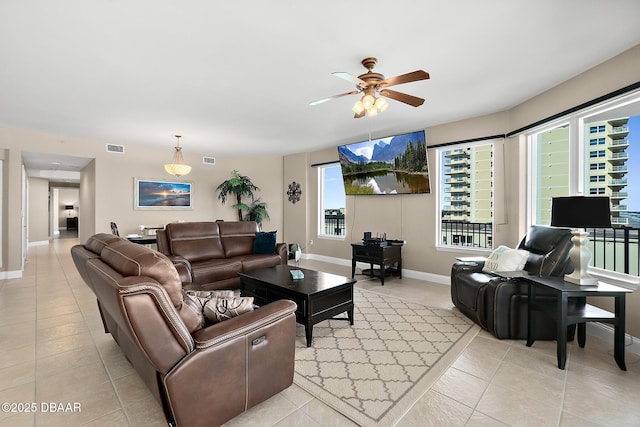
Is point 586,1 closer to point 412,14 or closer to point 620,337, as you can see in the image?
point 412,14

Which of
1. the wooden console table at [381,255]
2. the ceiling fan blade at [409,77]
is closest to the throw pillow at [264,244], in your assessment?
the wooden console table at [381,255]

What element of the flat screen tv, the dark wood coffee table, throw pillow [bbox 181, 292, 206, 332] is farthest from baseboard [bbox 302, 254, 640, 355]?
throw pillow [bbox 181, 292, 206, 332]

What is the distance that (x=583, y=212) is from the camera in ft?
8.14

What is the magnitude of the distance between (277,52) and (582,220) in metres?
2.97

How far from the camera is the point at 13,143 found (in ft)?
17.2

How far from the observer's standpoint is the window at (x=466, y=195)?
15.4ft

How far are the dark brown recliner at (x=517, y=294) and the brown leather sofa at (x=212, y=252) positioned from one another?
300 cm

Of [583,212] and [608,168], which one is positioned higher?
[608,168]

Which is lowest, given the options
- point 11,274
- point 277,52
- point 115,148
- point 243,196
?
point 11,274

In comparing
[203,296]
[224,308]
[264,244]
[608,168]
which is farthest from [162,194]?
[608,168]

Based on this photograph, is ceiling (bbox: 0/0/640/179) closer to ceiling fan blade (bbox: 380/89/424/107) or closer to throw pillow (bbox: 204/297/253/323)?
ceiling fan blade (bbox: 380/89/424/107)

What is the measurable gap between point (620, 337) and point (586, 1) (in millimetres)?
2441

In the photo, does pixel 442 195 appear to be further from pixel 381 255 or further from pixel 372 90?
pixel 372 90

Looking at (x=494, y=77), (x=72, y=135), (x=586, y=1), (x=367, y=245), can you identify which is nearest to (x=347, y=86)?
(x=494, y=77)
